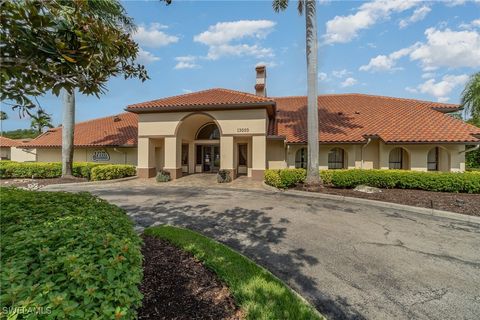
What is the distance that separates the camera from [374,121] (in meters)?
18.7

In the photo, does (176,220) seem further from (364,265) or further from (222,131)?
(222,131)

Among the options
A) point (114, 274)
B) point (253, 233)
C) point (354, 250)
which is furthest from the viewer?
point (253, 233)

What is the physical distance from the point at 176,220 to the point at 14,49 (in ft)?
18.9

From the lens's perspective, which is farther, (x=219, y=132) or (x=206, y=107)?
(x=219, y=132)

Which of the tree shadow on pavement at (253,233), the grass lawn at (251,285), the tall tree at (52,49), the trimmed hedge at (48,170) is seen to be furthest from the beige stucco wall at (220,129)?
the tall tree at (52,49)

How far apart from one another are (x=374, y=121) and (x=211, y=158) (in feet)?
45.8

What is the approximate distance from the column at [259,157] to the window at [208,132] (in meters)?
6.04

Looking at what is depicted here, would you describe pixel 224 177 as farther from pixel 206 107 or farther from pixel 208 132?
pixel 208 132

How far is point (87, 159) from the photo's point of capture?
22.4 metres

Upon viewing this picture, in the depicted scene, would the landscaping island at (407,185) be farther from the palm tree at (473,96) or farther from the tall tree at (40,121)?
the palm tree at (473,96)

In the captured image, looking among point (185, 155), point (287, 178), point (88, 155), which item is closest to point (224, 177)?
point (287, 178)

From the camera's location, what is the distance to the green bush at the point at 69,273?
5.18 ft

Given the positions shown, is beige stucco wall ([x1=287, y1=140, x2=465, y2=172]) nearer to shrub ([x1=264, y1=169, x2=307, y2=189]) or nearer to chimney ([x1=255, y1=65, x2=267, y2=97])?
shrub ([x1=264, y1=169, x2=307, y2=189])

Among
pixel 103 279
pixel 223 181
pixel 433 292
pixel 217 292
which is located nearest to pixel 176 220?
pixel 217 292
